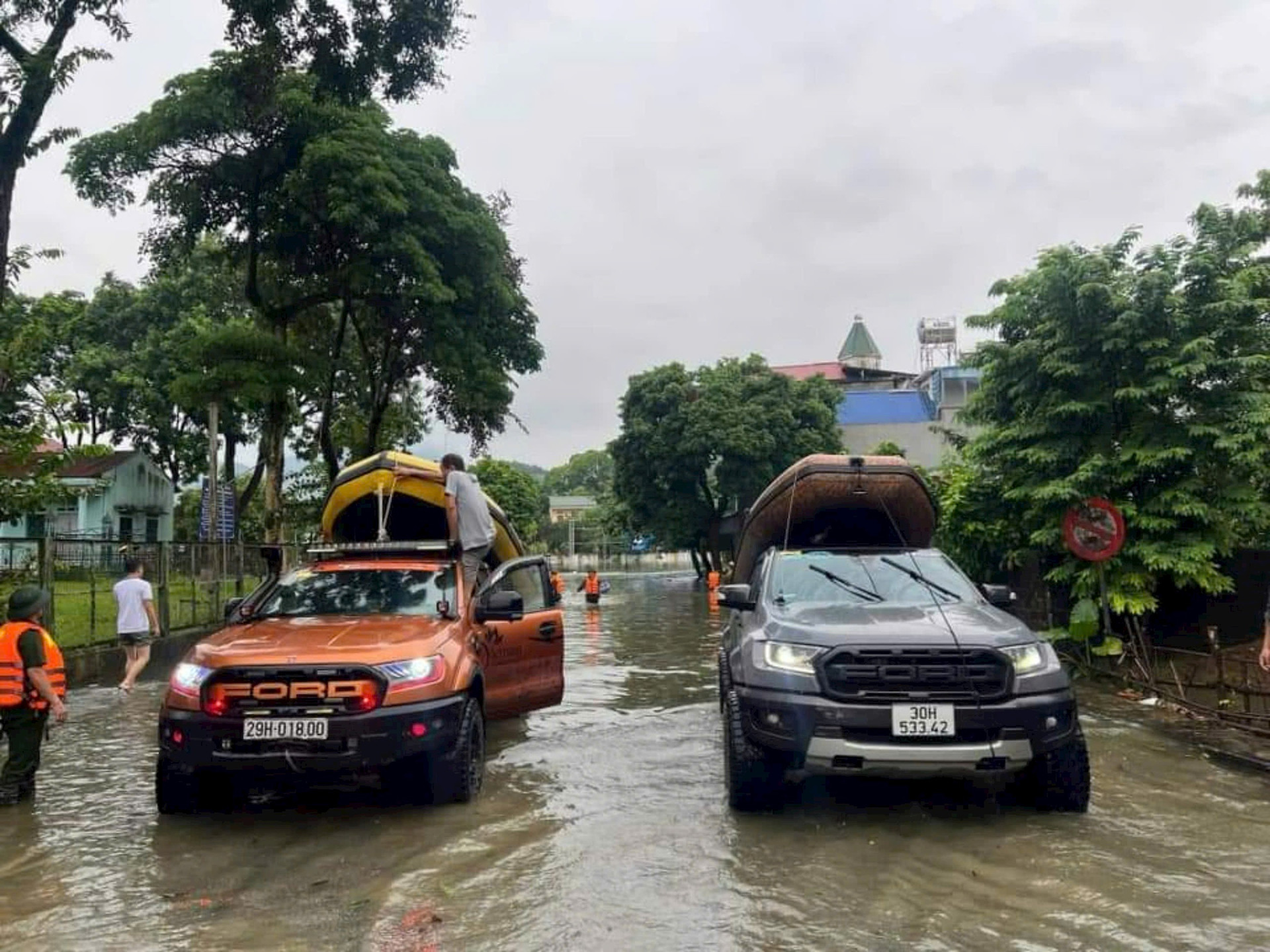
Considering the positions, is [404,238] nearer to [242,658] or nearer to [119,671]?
[119,671]

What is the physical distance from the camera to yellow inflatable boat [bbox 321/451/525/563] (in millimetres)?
8844

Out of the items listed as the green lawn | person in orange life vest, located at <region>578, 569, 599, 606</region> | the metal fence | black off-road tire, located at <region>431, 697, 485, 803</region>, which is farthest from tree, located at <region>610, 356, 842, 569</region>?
black off-road tire, located at <region>431, 697, 485, 803</region>

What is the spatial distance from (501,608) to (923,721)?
290cm

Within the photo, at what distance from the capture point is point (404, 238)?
1862cm

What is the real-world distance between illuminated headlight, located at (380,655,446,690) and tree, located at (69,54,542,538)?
41.8 ft

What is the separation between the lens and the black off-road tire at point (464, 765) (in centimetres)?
585

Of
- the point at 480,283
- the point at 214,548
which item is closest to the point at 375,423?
the point at 480,283

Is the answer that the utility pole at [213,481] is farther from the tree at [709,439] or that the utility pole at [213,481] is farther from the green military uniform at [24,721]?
the tree at [709,439]

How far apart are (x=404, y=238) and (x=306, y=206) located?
2049 mm

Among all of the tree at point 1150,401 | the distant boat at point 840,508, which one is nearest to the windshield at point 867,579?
the distant boat at point 840,508

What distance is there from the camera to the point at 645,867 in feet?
16.4

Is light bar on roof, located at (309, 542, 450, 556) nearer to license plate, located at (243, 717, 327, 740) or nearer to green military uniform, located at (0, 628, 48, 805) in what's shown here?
green military uniform, located at (0, 628, 48, 805)

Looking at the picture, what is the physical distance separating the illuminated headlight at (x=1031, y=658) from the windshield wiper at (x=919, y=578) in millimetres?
906

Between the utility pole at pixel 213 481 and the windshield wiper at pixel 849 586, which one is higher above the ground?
the utility pole at pixel 213 481
